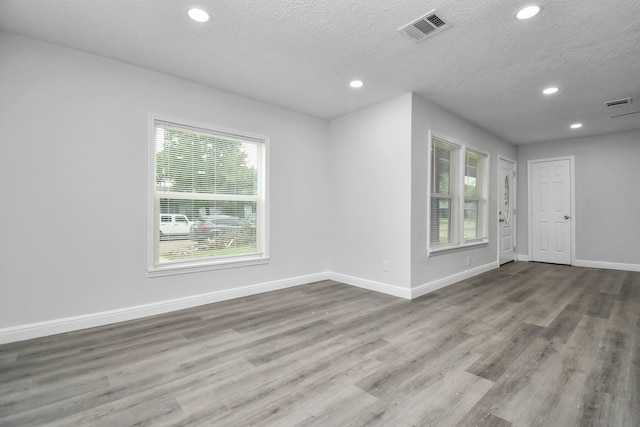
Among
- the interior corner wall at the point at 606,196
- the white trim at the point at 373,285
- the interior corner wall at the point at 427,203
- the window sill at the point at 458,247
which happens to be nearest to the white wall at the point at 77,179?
the white trim at the point at 373,285

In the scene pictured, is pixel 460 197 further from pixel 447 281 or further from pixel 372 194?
pixel 372 194

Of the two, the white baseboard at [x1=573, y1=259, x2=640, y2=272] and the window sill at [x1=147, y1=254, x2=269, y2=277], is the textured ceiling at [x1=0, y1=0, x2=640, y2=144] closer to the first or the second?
the window sill at [x1=147, y1=254, x2=269, y2=277]

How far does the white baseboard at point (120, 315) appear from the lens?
252cm

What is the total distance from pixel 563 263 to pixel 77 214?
26.4ft

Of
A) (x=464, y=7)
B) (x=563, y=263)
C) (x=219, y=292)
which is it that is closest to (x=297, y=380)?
(x=219, y=292)

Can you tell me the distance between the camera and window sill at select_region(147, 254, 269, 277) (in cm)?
319

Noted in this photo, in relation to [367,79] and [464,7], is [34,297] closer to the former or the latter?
[367,79]

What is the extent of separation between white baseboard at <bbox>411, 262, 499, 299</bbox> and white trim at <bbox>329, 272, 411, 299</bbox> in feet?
0.40

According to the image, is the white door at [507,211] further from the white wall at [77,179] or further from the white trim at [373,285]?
the white wall at [77,179]

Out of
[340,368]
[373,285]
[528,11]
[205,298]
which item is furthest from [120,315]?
[528,11]

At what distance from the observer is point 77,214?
9.06 ft

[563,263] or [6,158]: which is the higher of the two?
[6,158]

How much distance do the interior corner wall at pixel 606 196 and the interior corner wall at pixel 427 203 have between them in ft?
7.38

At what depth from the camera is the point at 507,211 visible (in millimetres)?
6305
